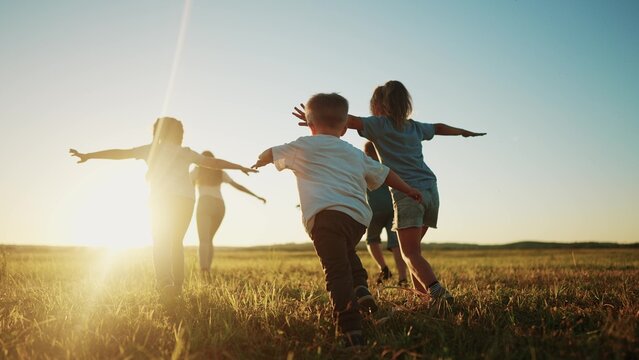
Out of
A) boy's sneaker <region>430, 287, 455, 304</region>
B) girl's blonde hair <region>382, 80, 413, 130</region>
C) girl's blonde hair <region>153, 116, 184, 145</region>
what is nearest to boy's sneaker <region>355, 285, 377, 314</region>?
boy's sneaker <region>430, 287, 455, 304</region>

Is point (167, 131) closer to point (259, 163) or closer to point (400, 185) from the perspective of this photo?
point (259, 163)

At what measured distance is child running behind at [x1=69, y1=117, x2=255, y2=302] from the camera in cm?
545

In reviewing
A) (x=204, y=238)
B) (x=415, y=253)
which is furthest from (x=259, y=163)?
(x=204, y=238)

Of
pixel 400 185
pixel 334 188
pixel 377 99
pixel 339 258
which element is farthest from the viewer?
pixel 377 99

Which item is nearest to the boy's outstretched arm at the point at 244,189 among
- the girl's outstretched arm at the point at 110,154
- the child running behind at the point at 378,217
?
the child running behind at the point at 378,217

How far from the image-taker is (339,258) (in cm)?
329

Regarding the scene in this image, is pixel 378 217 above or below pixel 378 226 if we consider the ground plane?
above

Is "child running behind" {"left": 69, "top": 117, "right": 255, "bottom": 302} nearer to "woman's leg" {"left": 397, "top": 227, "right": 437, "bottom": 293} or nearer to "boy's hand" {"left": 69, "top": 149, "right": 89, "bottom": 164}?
"boy's hand" {"left": 69, "top": 149, "right": 89, "bottom": 164}

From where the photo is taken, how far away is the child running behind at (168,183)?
17.9 feet

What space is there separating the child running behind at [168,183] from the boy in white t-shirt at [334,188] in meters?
1.84

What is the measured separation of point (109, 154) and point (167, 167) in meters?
0.72

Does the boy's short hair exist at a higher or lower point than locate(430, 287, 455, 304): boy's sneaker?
higher

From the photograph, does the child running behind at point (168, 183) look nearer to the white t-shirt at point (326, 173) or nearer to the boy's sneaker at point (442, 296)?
the white t-shirt at point (326, 173)

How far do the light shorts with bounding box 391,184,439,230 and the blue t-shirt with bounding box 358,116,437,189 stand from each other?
12cm
